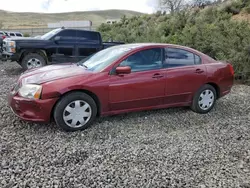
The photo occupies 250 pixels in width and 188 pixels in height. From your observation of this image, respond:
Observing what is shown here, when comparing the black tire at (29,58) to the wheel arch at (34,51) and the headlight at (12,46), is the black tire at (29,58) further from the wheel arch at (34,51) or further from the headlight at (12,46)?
the headlight at (12,46)

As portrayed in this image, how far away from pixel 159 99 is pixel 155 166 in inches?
67.3

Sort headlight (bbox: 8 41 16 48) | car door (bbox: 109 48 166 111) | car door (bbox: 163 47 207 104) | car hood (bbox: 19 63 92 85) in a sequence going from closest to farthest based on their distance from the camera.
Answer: car hood (bbox: 19 63 92 85)
car door (bbox: 109 48 166 111)
car door (bbox: 163 47 207 104)
headlight (bbox: 8 41 16 48)

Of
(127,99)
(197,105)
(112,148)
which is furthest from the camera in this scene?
(197,105)

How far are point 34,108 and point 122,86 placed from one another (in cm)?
148

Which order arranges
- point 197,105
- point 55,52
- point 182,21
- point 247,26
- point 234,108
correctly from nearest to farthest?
point 197,105 < point 234,108 < point 247,26 < point 55,52 < point 182,21

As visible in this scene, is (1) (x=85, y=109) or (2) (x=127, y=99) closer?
(1) (x=85, y=109)

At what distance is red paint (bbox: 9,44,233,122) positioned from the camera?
374 centimetres

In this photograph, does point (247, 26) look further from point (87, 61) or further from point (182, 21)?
point (182, 21)

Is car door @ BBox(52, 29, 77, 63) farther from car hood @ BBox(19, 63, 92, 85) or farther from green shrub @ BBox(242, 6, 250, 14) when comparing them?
green shrub @ BBox(242, 6, 250, 14)

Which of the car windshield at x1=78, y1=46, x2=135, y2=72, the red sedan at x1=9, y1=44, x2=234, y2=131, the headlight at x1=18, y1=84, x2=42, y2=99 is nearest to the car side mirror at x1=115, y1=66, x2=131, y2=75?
the red sedan at x1=9, y1=44, x2=234, y2=131

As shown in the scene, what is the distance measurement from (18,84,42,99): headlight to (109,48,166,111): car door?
1.16m

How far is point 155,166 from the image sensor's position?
3.02 m

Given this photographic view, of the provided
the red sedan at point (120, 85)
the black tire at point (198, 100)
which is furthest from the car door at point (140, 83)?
the black tire at point (198, 100)

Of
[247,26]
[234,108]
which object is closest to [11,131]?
[234,108]
